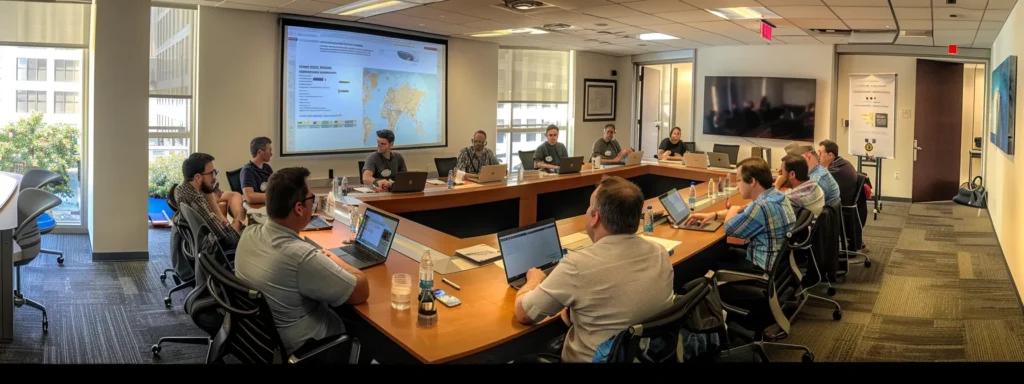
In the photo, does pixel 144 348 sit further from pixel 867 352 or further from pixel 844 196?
pixel 844 196

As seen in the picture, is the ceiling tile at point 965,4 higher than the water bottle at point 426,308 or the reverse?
higher

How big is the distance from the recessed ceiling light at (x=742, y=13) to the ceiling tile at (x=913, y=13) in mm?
1035

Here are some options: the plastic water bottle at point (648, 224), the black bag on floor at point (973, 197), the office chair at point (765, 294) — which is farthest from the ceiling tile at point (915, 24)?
the office chair at point (765, 294)

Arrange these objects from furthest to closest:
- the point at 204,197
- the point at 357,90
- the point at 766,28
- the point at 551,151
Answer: the point at 551,151
the point at 357,90
the point at 766,28
the point at 204,197

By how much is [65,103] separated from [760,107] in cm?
838

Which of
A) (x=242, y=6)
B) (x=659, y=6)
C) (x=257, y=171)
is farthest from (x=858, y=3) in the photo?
(x=242, y=6)

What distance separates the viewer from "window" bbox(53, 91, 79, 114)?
6848 millimetres

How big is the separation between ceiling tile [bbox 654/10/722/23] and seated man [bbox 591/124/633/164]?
1.69 m

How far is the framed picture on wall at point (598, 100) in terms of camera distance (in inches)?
456

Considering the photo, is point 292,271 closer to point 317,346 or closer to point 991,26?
point 317,346

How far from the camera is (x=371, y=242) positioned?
3.56m

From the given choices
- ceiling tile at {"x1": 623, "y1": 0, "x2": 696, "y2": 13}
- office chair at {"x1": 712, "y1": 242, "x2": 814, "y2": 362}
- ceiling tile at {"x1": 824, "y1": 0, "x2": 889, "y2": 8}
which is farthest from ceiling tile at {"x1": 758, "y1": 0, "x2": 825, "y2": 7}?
office chair at {"x1": 712, "y1": 242, "x2": 814, "y2": 362}

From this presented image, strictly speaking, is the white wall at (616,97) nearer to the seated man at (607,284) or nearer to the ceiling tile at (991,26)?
the ceiling tile at (991,26)

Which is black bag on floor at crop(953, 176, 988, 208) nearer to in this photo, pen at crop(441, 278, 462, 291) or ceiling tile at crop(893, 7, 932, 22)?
ceiling tile at crop(893, 7, 932, 22)
